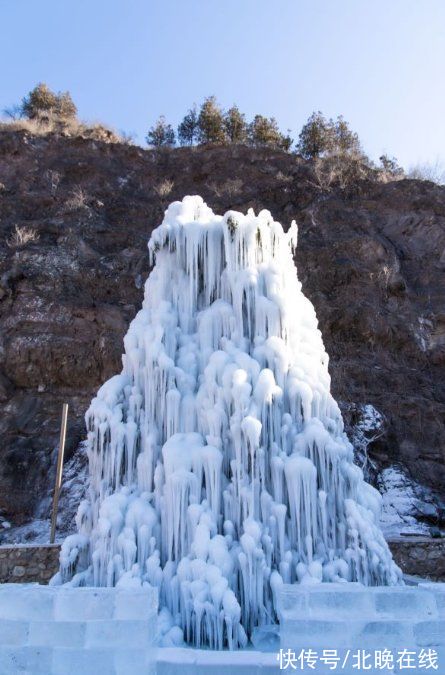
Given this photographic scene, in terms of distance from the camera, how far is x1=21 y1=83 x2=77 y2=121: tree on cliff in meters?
27.5

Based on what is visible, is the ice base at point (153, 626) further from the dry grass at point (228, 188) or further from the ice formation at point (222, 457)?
the dry grass at point (228, 188)

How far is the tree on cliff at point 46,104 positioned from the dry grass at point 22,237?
10595 millimetres

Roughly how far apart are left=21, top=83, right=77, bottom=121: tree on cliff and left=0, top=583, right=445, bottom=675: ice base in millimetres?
26085

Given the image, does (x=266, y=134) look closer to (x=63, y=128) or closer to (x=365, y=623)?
(x=63, y=128)

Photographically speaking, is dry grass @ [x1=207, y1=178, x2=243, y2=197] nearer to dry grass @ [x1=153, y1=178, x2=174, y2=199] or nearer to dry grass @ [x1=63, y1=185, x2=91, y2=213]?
dry grass @ [x1=153, y1=178, x2=174, y2=199]

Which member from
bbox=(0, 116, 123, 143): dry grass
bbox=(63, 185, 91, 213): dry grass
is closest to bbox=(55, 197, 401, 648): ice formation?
bbox=(63, 185, 91, 213): dry grass

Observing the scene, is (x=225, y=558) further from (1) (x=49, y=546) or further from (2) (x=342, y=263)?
(2) (x=342, y=263)

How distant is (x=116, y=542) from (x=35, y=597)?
1.63 m

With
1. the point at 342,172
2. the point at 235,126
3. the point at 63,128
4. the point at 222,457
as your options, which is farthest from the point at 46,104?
the point at 222,457

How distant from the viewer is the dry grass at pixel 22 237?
59.3 ft

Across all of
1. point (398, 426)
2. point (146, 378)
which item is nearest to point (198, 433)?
point (146, 378)

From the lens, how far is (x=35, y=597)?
416cm

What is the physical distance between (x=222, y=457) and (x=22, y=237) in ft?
45.8

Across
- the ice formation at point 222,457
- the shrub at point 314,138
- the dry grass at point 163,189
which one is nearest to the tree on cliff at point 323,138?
the shrub at point 314,138
